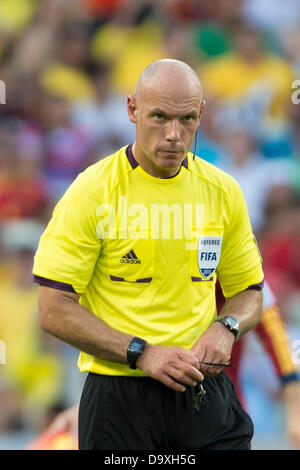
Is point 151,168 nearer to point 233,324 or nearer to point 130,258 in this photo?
point 130,258

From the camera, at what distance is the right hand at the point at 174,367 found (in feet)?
9.33

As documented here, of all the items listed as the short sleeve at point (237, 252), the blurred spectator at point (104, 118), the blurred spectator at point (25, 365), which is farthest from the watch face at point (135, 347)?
the blurred spectator at point (104, 118)

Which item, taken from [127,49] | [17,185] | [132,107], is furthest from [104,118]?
[132,107]

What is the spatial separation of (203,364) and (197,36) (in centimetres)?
576

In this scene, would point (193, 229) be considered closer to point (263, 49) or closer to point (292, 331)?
point (292, 331)

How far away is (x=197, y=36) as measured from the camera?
26.8 ft

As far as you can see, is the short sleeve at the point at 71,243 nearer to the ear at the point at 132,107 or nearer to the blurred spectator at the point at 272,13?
the ear at the point at 132,107

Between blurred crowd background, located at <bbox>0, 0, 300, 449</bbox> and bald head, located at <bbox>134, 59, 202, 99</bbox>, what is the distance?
3384 millimetres

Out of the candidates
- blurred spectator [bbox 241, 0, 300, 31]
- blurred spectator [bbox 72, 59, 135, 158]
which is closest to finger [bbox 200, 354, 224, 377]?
blurred spectator [bbox 72, 59, 135, 158]

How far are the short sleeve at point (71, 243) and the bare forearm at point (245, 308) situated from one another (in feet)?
2.07

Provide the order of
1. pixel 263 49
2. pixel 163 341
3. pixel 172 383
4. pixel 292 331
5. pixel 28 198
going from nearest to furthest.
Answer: pixel 172 383
pixel 163 341
pixel 292 331
pixel 28 198
pixel 263 49

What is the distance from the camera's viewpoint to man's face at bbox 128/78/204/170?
2912 millimetres

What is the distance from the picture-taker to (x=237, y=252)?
10.7 feet
